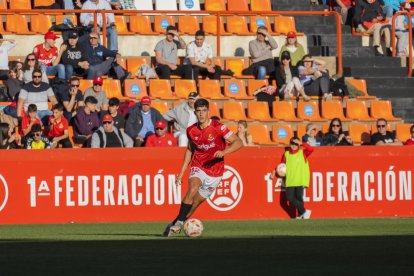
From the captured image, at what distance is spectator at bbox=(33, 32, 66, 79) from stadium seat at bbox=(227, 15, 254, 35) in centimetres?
497

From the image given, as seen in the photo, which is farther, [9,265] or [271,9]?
[271,9]

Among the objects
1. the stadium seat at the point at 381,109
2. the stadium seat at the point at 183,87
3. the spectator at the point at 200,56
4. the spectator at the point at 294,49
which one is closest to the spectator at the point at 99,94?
the stadium seat at the point at 183,87

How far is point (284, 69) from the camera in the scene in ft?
93.2

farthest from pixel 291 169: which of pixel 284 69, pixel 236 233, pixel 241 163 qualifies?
pixel 236 233

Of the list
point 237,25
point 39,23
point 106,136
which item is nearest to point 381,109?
point 237,25

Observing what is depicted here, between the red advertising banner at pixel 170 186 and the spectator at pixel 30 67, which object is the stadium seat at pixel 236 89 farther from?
the spectator at pixel 30 67

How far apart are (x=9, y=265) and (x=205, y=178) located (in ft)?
20.4

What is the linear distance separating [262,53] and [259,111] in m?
1.63

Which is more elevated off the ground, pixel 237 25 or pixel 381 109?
pixel 237 25

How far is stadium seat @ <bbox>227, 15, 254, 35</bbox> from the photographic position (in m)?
30.3

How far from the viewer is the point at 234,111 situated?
2773cm

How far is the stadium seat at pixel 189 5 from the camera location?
99.9 ft

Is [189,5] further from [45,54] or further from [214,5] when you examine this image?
[45,54]

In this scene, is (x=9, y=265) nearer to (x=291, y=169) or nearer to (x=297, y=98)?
(x=291, y=169)
